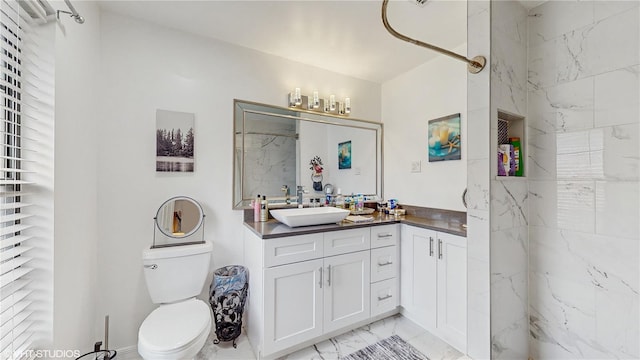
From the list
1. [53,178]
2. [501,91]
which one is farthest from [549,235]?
[53,178]

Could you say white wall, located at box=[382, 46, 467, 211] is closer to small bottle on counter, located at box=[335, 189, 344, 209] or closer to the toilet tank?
small bottle on counter, located at box=[335, 189, 344, 209]

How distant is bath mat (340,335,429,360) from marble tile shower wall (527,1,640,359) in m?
0.73

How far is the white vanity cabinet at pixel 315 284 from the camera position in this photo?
5.42ft

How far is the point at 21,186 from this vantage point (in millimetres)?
1086

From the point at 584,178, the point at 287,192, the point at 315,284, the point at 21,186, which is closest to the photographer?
the point at 21,186

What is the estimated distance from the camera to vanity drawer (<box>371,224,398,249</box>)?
2.05 meters

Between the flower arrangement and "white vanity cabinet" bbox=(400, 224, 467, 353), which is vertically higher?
the flower arrangement

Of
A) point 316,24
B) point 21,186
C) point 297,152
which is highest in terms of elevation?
point 316,24

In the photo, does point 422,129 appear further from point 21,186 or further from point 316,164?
point 21,186

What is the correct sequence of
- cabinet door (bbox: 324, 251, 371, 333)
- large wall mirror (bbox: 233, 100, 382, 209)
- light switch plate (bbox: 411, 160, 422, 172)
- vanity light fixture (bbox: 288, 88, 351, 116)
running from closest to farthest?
cabinet door (bbox: 324, 251, 371, 333) → large wall mirror (bbox: 233, 100, 382, 209) → vanity light fixture (bbox: 288, 88, 351, 116) → light switch plate (bbox: 411, 160, 422, 172)

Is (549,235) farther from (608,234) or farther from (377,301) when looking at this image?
(377,301)

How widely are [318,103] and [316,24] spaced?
0.73 metres

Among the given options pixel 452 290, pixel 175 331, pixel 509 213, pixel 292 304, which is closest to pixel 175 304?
pixel 175 331

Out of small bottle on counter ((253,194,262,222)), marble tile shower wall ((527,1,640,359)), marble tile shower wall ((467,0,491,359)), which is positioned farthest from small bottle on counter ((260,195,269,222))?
marble tile shower wall ((527,1,640,359))
